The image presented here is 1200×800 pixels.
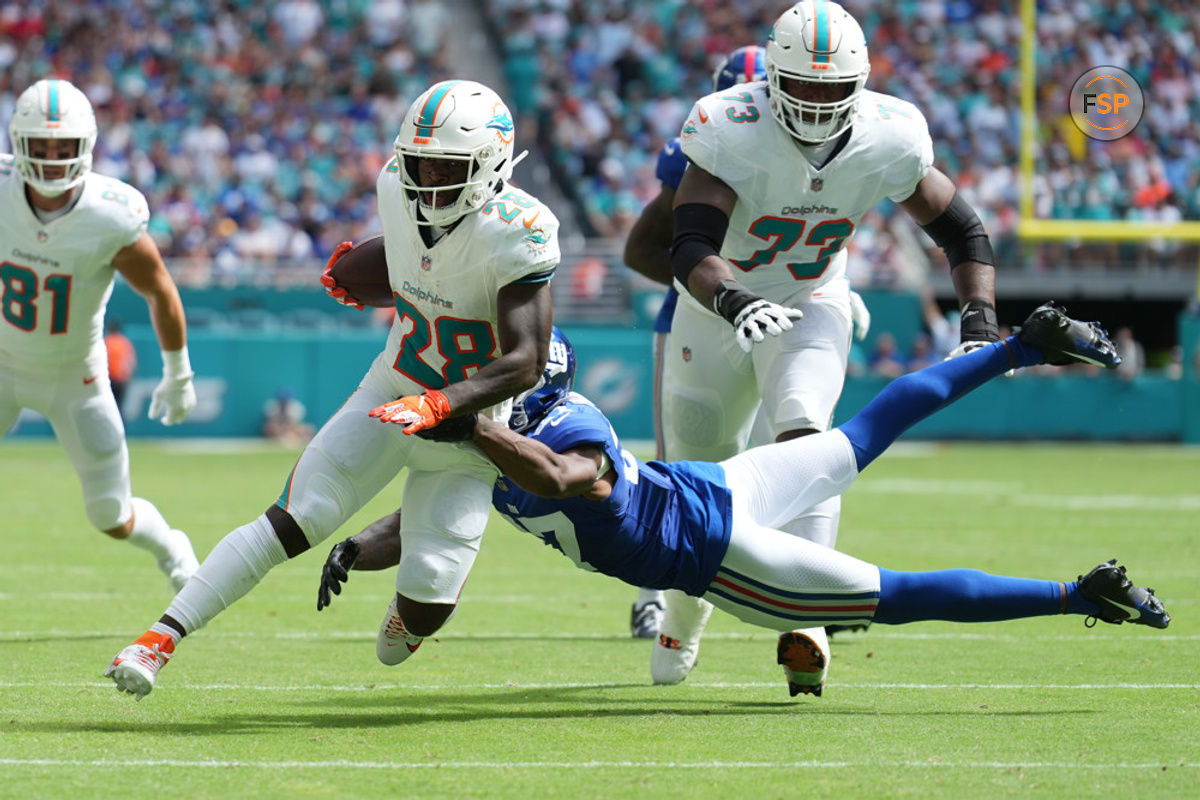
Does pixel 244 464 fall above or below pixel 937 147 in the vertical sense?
below

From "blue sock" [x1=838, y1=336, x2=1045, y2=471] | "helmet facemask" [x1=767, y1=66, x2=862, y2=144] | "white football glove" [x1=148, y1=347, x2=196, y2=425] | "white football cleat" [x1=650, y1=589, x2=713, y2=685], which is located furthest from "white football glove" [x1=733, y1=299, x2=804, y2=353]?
"white football glove" [x1=148, y1=347, x2=196, y2=425]

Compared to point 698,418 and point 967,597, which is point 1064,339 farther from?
point 698,418

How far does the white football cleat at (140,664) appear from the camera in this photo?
434cm

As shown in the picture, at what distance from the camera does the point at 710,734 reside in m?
4.42

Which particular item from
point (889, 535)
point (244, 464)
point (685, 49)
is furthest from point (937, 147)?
point (889, 535)

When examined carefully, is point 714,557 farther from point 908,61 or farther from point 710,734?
point 908,61

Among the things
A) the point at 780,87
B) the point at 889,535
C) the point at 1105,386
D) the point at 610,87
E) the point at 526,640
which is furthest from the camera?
the point at 610,87

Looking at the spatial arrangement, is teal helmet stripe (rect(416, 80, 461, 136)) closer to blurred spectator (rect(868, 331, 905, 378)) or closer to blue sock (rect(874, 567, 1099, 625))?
blue sock (rect(874, 567, 1099, 625))

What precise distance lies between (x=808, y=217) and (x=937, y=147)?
16.5 metres

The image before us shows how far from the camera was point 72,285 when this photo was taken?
20.2ft

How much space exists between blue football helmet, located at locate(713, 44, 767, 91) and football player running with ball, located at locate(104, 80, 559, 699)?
206cm

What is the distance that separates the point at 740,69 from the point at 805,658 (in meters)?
2.67

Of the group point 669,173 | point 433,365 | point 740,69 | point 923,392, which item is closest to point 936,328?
point 740,69

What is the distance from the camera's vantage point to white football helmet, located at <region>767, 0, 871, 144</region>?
524cm
